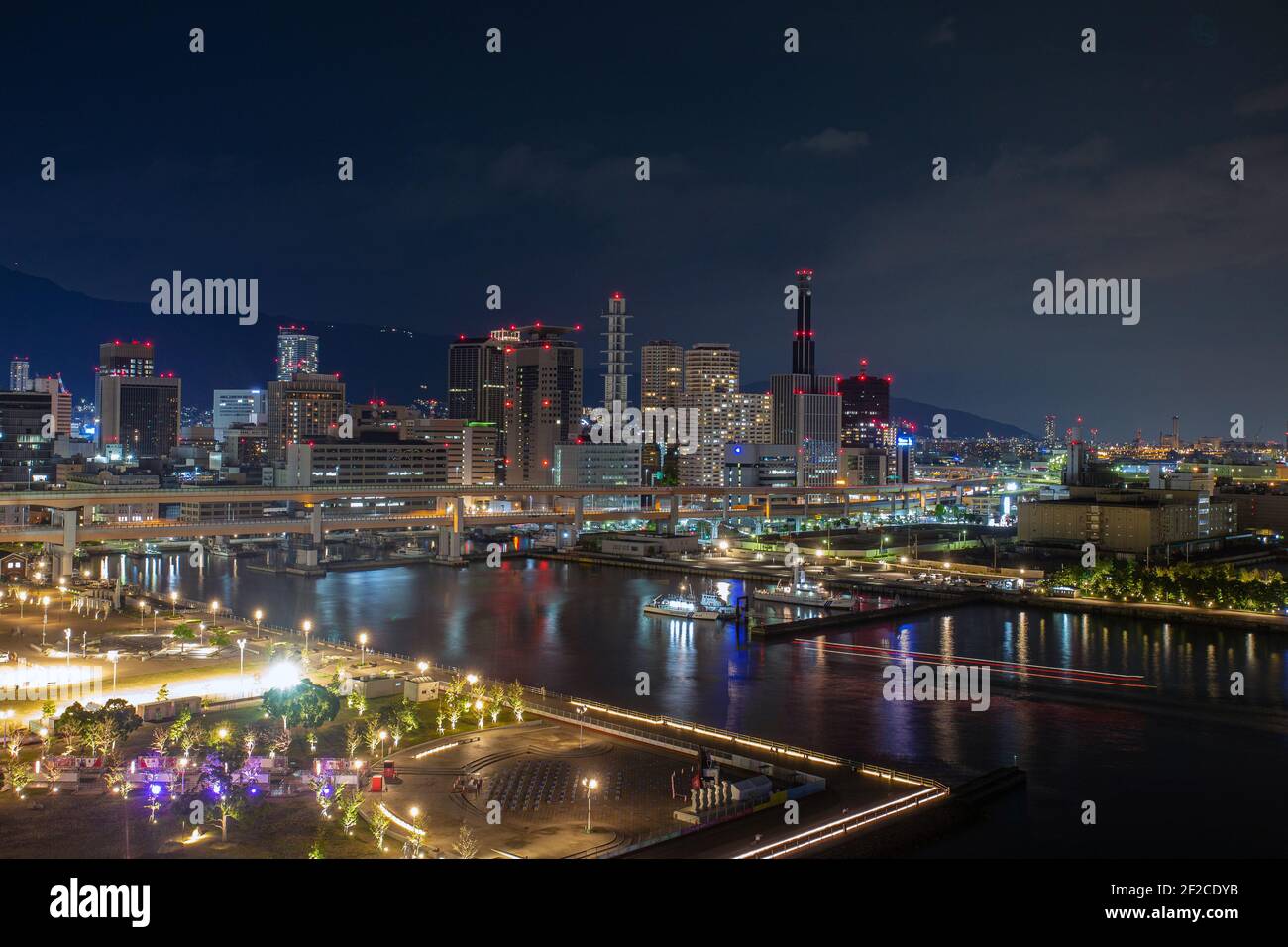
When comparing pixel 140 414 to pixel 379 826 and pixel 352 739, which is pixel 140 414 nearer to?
pixel 352 739

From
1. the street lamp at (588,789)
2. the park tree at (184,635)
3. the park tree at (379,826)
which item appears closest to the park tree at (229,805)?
the park tree at (379,826)

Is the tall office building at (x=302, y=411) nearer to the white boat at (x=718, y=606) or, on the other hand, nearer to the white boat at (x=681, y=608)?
the white boat at (x=681, y=608)

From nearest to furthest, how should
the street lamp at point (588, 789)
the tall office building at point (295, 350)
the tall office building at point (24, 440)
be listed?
the street lamp at point (588, 789) → the tall office building at point (24, 440) → the tall office building at point (295, 350)

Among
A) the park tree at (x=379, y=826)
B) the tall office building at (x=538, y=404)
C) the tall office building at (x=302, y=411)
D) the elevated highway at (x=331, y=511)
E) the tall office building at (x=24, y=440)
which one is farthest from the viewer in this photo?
the tall office building at (x=302, y=411)

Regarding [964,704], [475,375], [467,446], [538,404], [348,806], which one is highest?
[475,375]

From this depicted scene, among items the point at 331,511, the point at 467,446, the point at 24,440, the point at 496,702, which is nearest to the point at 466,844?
the point at 496,702
